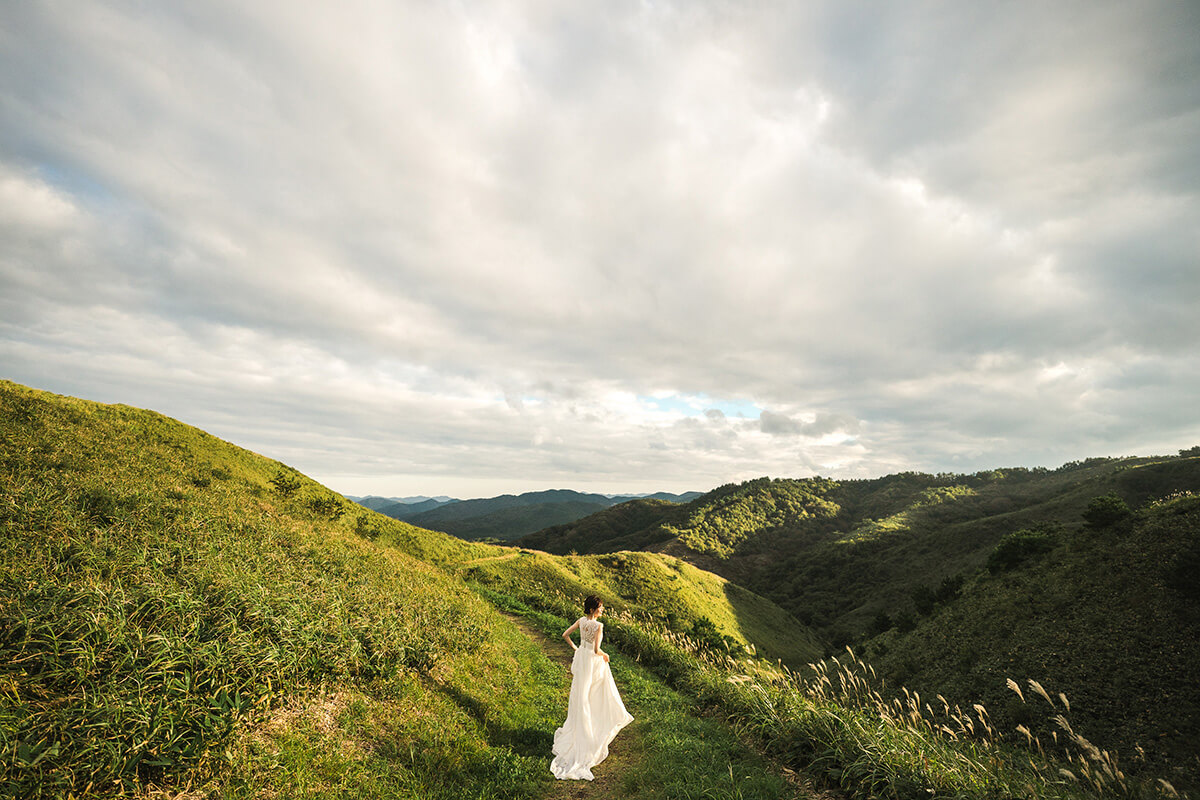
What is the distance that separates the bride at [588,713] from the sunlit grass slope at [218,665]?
55cm

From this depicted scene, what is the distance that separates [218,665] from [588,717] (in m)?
5.84

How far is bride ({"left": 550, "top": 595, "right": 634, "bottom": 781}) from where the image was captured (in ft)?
24.4

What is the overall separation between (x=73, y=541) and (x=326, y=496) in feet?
143

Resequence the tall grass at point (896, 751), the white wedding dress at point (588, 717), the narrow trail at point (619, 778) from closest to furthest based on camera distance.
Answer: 1. the tall grass at point (896, 751)
2. the narrow trail at point (619, 778)
3. the white wedding dress at point (588, 717)

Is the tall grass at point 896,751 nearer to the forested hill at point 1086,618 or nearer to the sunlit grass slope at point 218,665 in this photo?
the sunlit grass slope at point 218,665

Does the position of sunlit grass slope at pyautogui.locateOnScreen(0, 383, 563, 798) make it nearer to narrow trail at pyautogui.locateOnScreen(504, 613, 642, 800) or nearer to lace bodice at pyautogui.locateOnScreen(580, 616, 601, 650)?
narrow trail at pyautogui.locateOnScreen(504, 613, 642, 800)

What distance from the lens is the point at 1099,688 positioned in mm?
23312

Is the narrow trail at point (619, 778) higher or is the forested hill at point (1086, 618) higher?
the narrow trail at point (619, 778)

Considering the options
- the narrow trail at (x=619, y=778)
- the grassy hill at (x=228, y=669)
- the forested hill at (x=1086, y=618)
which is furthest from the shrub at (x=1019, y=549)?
the narrow trail at (x=619, y=778)

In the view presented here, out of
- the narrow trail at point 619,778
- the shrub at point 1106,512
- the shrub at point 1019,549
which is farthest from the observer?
the shrub at point 1019,549

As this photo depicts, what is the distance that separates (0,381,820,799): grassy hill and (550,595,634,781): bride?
1.87ft

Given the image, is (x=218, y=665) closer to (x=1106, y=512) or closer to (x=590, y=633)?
(x=590, y=633)

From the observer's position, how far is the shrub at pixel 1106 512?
35156 mm

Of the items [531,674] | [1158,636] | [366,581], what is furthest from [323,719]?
[1158,636]
